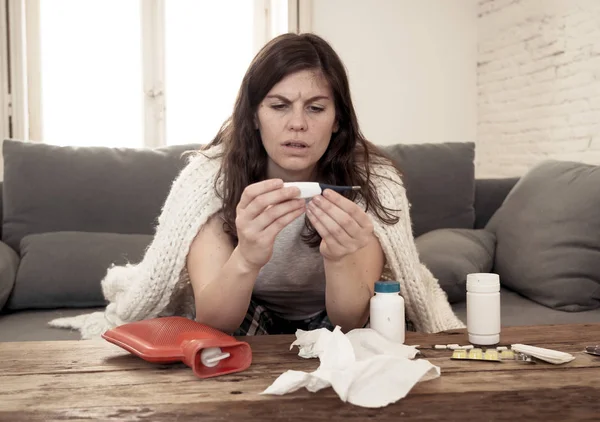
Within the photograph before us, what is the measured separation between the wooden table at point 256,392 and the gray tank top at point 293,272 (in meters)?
0.45

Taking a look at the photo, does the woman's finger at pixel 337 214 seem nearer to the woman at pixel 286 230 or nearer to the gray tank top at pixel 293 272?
the woman at pixel 286 230

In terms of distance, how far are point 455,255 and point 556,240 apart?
310 mm

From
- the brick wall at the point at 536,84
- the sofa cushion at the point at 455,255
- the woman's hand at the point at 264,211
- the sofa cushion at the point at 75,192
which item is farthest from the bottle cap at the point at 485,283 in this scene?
the brick wall at the point at 536,84

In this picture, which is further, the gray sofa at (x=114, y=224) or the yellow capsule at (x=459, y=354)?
the gray sofa at (x=114, y=224)

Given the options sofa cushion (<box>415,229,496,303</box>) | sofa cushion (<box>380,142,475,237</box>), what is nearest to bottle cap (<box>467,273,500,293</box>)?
sofa cushion (<box>415,229,496,303</box>)

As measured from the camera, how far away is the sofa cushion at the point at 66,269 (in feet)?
7.15

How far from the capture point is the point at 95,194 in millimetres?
2389

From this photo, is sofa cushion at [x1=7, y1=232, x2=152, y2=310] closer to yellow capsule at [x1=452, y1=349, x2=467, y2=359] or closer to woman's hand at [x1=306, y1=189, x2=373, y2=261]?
woman's hand at [x1=306, y1=189, x2=373, y2=261]

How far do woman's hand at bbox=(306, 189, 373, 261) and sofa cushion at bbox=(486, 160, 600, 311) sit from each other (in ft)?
3.42

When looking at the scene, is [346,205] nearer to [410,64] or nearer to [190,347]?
[190,347]

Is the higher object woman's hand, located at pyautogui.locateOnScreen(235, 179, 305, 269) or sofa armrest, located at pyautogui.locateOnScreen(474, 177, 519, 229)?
woman's hand, located at pyautogui.locateOnScreen(235, 179, 305, 269)

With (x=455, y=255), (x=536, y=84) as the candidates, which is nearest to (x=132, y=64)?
(x=536, y=84)

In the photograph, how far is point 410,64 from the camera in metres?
4.78

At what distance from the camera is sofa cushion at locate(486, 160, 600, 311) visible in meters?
2.09
